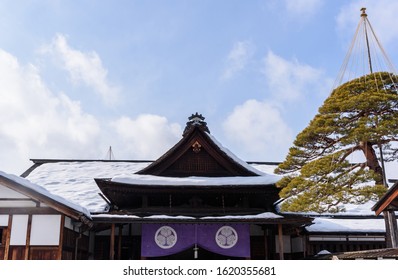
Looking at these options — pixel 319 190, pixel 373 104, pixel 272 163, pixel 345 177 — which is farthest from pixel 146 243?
pixel 272 163

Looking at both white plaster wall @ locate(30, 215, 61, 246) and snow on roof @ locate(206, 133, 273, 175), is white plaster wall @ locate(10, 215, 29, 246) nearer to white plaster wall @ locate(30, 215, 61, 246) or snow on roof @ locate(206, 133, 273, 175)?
white plaster wall @ locate(30, 215, 61, 246)

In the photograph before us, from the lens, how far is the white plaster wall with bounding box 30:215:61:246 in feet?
41.2

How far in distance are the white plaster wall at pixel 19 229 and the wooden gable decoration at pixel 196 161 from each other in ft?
17.7

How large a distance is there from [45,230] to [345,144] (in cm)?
1028

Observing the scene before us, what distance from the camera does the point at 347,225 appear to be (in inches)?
687

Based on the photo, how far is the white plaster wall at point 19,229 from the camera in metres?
12.5

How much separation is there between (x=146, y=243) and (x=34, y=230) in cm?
427

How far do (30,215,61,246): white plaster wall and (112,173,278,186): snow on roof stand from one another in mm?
3100

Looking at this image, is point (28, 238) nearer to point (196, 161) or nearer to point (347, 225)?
point (196, 161)

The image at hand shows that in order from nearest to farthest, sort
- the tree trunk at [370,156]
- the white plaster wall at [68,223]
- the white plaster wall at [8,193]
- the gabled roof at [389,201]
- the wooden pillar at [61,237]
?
the gabled roof at [389,201], the wooden pillar at [61,237], the white plaster wall at [8,193], the white plaster wall at [68,223], the tree trunk at [370,156]

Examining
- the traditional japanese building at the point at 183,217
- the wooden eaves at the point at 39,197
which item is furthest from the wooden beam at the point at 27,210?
the wooden eaves at the point at 39,197

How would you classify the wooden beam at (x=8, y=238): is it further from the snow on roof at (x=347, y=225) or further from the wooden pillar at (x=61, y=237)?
the snow on roof at (x=347, y=225)

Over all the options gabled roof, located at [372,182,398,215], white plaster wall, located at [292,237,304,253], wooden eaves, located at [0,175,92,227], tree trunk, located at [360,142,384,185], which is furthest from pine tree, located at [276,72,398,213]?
wooden eaves, located at [0,175,92,227]

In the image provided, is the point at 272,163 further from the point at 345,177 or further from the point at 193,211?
the point at 345,177
